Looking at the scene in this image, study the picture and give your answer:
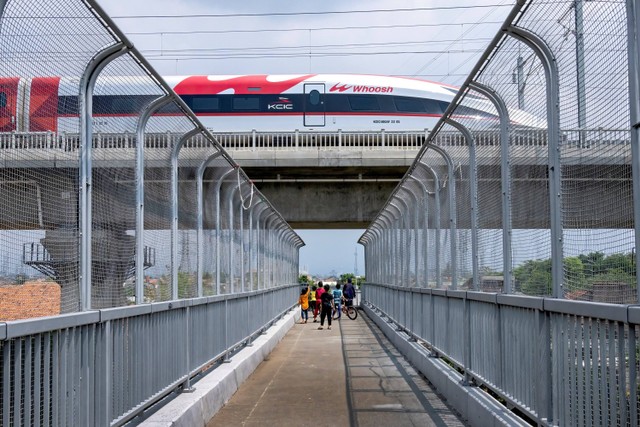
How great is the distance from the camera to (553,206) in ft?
17.9

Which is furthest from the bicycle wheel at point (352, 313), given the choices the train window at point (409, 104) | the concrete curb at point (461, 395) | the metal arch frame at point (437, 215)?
the metal arch frame at point (437, 215)

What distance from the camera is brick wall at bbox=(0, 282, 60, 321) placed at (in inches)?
159

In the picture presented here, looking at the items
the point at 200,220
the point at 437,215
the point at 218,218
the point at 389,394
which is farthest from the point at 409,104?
the point at 200,220

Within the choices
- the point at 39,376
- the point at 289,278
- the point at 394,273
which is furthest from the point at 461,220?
the point at 289,278

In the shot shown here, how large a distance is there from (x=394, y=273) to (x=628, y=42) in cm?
1540

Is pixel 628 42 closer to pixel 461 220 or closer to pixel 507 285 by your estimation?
pixel 507 285

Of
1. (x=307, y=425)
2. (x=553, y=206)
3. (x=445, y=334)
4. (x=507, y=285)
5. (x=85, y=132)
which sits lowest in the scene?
(x=307, y=425)

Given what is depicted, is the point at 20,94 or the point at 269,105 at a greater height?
the point at 269,105

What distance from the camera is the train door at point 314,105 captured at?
31.6 m

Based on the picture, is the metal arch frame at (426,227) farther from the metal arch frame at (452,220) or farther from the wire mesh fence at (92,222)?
the wire mesh fence at (92,222)

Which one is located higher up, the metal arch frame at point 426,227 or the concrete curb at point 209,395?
the metal arch frame at point 426,227

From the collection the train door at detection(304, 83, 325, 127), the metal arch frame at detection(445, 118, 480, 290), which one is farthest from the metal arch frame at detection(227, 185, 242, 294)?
the train door at detection(304, 83, 325, 127)

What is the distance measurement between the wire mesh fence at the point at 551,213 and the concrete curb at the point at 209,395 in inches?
104

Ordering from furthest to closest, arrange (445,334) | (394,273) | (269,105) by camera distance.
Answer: (269,105) < (394,273) < (445,334)
